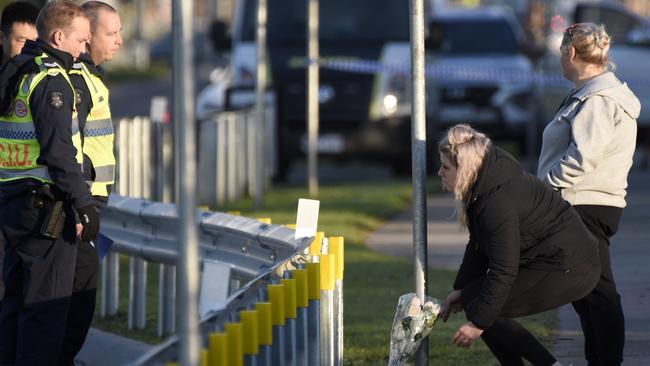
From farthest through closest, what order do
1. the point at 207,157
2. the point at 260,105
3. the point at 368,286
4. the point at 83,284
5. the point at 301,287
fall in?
1. the point at 260,105
2. the point at 207,157
3. the point at 368,286
4. the point at 83,284
5. the point at 301,287

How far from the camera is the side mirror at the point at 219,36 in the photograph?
1839cm

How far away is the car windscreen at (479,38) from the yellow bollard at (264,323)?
681 inches

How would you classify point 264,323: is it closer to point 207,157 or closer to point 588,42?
point 588,42

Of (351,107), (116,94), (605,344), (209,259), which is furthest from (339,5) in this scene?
(116,94)

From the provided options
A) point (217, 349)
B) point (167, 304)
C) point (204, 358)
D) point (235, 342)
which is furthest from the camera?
point (167, 304)

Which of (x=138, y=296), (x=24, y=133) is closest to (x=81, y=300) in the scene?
(x=24, y=133)

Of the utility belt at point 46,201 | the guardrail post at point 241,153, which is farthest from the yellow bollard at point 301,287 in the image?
the guardrail post at point 241,153

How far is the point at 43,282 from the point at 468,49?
55.2ft

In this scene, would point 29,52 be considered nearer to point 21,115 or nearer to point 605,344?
point 21,115

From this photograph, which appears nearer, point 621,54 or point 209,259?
point 209,259

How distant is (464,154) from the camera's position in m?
5.99

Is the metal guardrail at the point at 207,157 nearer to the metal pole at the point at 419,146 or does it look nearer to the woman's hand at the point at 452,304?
the woman's hand at the point at 452,304

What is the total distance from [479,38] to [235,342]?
18.6 meters

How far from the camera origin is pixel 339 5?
19.0 m
